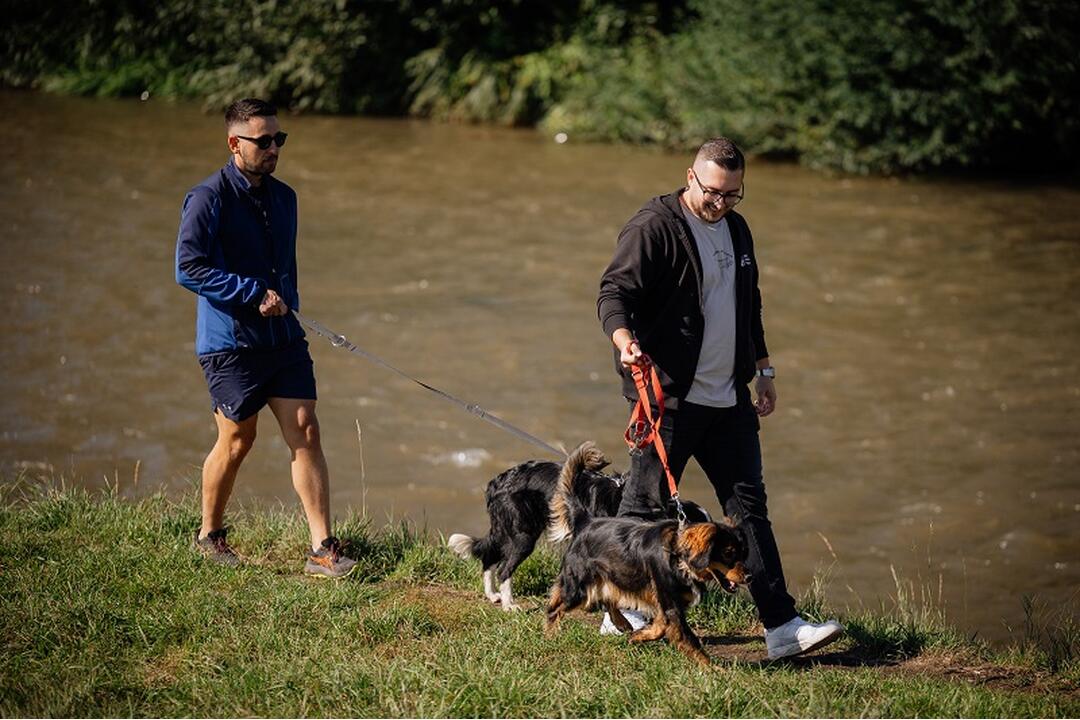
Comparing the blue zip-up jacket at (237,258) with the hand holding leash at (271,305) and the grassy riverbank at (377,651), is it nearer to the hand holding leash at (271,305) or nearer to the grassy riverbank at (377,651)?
the hand holding leash at (271,305)

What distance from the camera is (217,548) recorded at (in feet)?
20.2

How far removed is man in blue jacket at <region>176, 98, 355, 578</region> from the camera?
19.1ft

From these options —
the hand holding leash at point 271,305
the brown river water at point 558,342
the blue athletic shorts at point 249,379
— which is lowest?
the brown river water at point 558,342

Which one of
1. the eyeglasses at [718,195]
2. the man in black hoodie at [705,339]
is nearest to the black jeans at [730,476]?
the man in black hoodie at [705,339]

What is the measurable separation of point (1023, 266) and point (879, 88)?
4079 mm

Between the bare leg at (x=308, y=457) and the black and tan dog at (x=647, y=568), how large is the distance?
1312mm

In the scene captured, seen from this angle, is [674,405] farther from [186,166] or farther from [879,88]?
[186,166]

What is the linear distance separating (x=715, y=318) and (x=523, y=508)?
1372mm

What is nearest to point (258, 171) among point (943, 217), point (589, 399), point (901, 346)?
point (589, 399)

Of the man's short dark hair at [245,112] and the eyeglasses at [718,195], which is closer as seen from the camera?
the eyeglasses at [718,195]

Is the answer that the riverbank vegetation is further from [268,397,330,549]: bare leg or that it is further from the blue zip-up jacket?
[268,397,330,549]: bare leg

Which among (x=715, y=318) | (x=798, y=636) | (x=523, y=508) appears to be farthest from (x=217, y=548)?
(x=798, y=636)

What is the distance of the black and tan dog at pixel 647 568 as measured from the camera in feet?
16.1

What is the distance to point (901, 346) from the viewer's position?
1285 cm
